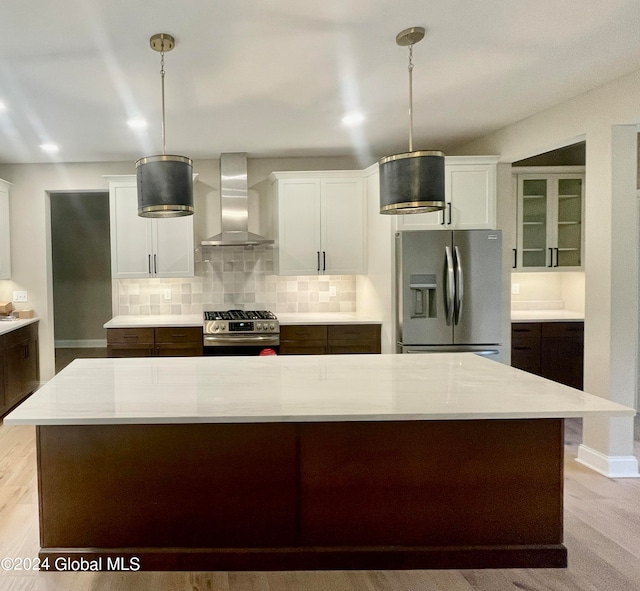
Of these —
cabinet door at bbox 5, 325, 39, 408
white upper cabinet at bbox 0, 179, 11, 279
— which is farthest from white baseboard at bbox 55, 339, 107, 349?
white upper cabinet at bbox 0, 179, 11, 279

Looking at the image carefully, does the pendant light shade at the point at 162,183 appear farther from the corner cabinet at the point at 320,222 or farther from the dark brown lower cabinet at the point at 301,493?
the corner cabinet at the point at 320,222

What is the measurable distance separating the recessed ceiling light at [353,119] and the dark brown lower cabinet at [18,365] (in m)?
3.40

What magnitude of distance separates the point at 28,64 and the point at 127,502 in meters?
2.29

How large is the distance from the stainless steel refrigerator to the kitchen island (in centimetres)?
192

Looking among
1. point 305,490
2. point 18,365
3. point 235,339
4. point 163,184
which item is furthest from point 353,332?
point 18,365

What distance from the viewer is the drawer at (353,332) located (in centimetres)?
439

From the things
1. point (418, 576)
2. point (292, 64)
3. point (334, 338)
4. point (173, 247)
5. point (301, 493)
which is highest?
point (292, 64)

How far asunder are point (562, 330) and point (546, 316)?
0.68 feet

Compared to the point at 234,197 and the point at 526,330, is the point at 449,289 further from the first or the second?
the point at 234,197

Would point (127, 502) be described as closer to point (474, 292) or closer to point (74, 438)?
point (74, 438)

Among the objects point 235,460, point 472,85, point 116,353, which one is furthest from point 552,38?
point 116,353

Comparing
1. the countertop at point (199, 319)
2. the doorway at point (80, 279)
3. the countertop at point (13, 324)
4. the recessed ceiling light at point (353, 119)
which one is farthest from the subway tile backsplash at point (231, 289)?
the doorway at point (80, 279)

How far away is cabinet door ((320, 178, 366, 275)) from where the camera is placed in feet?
14.9

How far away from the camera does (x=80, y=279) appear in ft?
26.5
